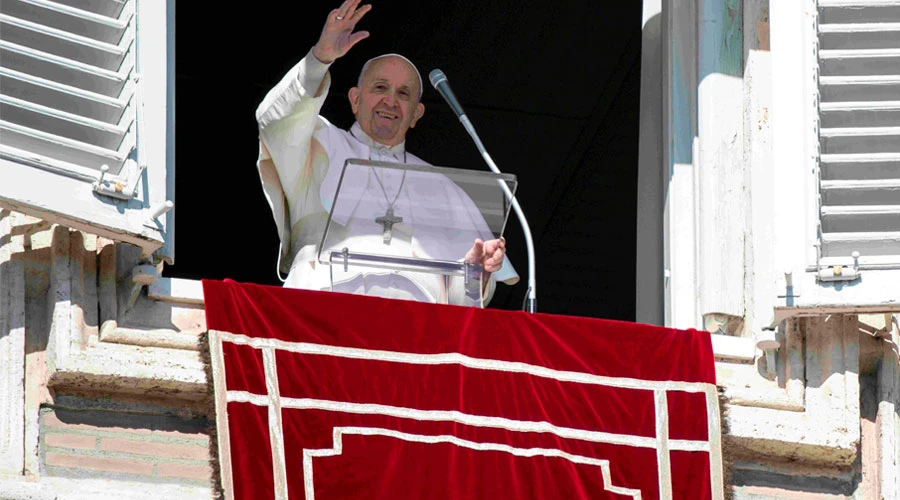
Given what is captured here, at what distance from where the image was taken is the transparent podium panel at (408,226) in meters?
7.66

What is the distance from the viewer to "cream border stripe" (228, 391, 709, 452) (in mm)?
7312

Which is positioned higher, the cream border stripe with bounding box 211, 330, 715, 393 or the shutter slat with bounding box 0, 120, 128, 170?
the shutter slat with bounding box 0, 120, 128, 170

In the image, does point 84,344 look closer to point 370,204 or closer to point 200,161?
point 370,204

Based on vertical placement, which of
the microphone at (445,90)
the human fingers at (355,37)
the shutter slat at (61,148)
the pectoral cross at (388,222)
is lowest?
the pectoral cross at (388,222)

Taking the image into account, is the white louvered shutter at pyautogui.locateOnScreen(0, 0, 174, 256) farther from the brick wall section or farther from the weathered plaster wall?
the brick wall section

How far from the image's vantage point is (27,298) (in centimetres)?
748

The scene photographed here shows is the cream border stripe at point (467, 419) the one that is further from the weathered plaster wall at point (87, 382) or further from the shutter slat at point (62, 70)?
the shutter slat at point (62, 70)

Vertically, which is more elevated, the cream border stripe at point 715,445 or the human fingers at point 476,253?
the human fingers at point 476,253

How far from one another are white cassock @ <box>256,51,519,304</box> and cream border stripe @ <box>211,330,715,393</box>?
0.39 metres

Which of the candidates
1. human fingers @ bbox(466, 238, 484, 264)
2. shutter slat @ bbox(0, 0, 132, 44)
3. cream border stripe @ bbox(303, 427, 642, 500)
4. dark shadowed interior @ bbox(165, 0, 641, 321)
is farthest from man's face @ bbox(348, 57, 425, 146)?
dark shadowed interior @ bbox(165, 0, 641, 321)

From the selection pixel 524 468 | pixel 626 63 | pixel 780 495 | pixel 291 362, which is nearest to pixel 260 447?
pixel 291 362

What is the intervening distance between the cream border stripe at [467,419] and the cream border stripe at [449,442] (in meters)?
0.06

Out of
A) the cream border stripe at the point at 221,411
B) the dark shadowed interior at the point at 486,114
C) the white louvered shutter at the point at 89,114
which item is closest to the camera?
the cream border stripe at the point at 221,411

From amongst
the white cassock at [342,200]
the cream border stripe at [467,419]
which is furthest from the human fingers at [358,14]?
the cream border stripe at [467,419]
